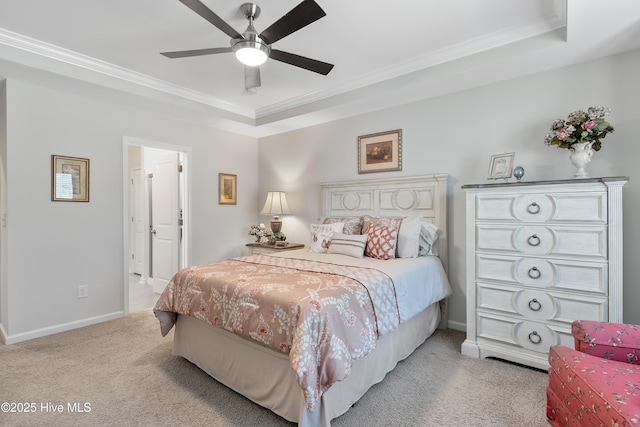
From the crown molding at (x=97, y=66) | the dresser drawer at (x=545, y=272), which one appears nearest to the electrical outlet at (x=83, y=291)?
the crown molding at (x=97, y=66)

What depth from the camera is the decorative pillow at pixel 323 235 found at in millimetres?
3283

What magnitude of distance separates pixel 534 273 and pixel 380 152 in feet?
6.61

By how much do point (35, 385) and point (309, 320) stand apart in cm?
208

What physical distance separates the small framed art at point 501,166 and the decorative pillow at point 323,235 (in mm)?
1538

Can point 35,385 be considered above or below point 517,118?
below

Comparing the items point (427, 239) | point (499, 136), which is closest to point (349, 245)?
point (427, 239)

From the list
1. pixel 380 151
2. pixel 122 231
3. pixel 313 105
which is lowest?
pixel 122 231

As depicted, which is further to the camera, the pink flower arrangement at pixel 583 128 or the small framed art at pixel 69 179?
the small framed art at pixel 69 179

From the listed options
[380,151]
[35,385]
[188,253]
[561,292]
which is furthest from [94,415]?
[380,151]

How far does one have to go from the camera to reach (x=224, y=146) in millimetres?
4617

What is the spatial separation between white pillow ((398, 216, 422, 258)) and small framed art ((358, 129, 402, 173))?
34.3 inches

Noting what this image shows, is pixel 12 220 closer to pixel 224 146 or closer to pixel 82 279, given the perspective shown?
pixel 82 279

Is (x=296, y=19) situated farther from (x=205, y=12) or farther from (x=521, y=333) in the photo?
(x=521, y=333)

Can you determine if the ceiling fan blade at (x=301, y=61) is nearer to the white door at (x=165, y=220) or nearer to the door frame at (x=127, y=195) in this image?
the door frame at (x=127, y=195)
